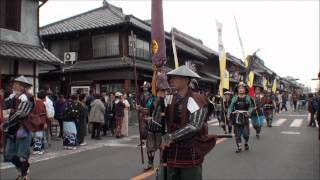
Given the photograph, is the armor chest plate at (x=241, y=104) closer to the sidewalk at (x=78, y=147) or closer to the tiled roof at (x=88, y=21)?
the sidewalk at (x=78, y=147)

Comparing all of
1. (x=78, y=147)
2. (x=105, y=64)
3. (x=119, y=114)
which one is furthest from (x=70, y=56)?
(x=78, y=147)

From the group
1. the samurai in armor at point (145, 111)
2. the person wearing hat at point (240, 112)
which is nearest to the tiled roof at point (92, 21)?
the person wearing hat at point (240, 112)

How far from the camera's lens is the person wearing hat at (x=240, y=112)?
35.6ft

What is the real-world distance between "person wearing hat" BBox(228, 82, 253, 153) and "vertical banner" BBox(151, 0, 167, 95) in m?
4.46

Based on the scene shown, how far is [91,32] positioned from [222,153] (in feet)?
48.6

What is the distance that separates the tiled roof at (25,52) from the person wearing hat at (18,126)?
25.1 ft

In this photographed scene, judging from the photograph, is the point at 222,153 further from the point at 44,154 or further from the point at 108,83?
the point at 108,83

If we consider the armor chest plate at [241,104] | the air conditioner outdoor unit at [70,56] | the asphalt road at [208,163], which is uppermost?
the air conditioner outdoor unit at [70,56]

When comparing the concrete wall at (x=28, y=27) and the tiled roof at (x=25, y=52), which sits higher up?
the concrete wall at (x=28, y=27)

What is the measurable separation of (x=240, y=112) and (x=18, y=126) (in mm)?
6191

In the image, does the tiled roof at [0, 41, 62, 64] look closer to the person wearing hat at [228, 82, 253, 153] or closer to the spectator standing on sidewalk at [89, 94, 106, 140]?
the spectator standing on sidewalk at [89, 94, 106, 140]

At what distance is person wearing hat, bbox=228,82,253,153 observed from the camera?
10.9m

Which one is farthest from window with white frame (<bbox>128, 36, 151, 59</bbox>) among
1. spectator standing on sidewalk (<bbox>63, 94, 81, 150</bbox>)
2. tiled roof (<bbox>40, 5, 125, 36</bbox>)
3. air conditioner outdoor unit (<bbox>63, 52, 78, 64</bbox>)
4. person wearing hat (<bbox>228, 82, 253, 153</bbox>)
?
person wearing hat (<bbox>228, 82, 253, 153</bbox>)

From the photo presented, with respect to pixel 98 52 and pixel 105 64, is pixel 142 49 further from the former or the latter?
pixel 105 64
